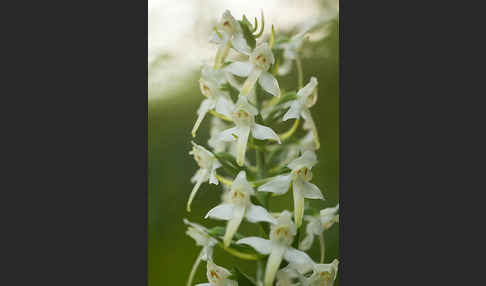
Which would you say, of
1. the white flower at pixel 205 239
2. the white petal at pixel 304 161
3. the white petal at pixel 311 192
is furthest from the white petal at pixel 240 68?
the white flower at pixel 205 239

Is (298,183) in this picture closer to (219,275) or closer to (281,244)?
(281,244)

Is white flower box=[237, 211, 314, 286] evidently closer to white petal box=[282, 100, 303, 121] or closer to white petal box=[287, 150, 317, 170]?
white petal box=[287, 150, 317, 170]

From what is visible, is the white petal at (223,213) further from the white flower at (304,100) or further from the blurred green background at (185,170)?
the blurred green background at (185,170)

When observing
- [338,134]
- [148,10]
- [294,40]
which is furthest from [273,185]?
[148,10]

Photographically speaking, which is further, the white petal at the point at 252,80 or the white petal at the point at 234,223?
the white petal at the point at 252,80

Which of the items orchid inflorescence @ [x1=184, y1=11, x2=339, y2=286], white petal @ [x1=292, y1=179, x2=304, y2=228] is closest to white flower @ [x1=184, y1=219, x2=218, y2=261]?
orchid inflorescence @ [x1=184, y1=11, x2=339, y2=286]

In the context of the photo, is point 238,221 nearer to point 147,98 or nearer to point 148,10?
point 147,98

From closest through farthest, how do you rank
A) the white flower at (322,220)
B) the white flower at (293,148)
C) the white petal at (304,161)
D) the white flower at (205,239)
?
the white petal at (304,161) → the white flower at (205,239) → the white flower at (322,220) → the white flower at (293,148)

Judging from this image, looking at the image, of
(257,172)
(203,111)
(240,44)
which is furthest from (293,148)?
(240,44)

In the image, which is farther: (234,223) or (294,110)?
(294,110)
